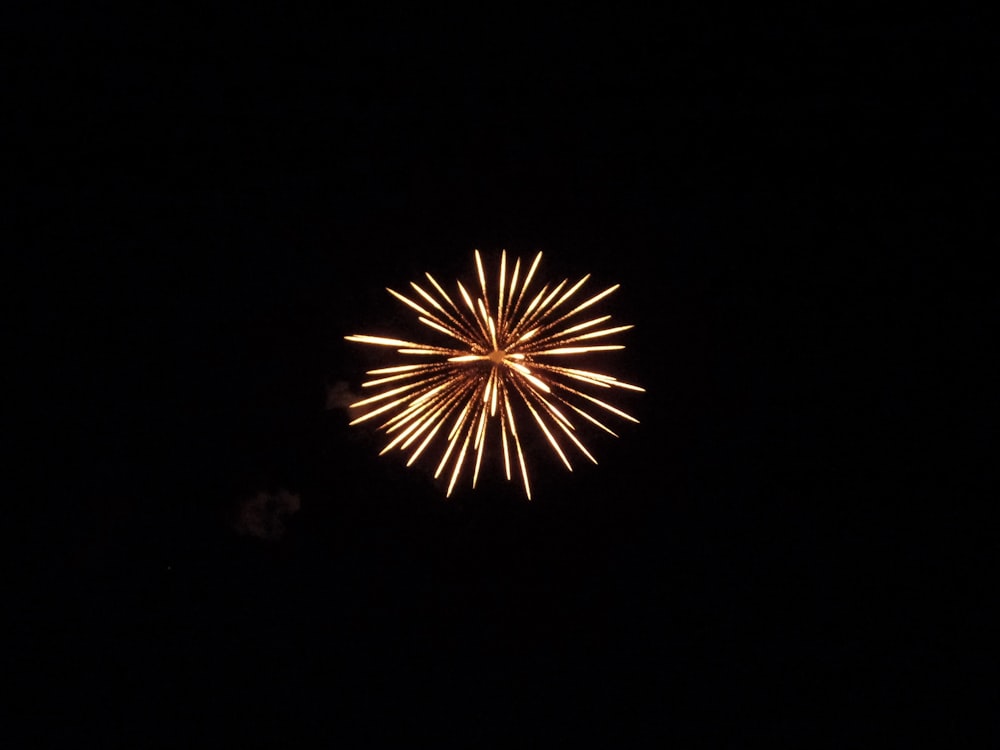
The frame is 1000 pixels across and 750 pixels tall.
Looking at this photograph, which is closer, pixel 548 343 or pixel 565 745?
pixel 548 343

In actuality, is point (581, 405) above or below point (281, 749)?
Result: above

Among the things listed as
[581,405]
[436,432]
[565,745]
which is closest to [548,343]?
[581,405]

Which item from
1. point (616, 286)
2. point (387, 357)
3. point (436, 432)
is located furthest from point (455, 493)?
point (616, 286)

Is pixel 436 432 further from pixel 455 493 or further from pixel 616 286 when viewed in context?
pixel 616 286

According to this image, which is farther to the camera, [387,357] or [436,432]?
[387,357]

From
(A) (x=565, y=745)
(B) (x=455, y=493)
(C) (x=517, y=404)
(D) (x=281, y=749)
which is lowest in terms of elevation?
(D) (x=281, y=749)

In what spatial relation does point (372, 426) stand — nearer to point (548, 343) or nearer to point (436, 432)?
point (436, 432)
